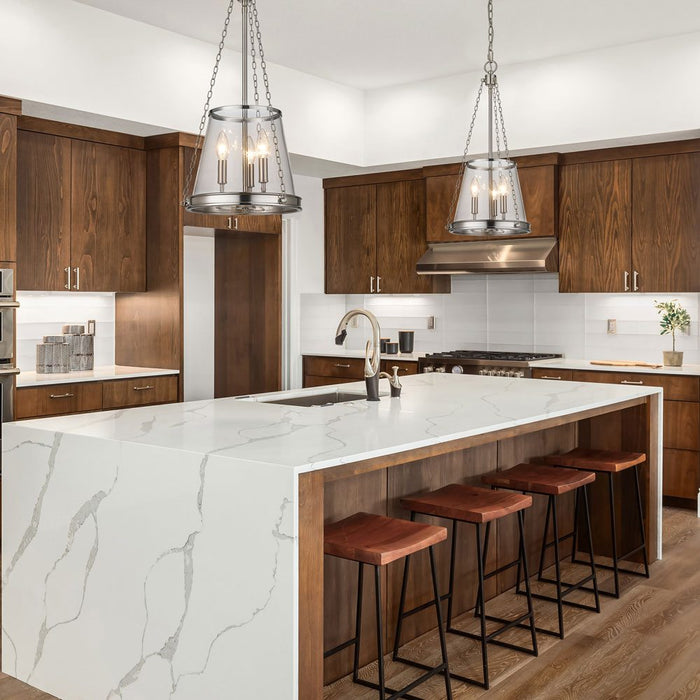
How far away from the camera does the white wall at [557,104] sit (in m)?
5.45

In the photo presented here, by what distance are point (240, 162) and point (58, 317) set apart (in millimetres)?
3274

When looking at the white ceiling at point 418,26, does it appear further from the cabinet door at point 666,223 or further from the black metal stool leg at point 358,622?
the black metal stool leg at point 358,622

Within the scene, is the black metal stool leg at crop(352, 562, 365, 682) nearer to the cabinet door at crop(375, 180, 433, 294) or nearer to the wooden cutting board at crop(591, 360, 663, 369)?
the wooden cutting board at crop(591, 360, 663, 369)

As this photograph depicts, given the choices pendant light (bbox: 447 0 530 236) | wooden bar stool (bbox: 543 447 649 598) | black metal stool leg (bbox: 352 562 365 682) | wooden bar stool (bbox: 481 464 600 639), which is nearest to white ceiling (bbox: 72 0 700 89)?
pendant light (bbox: 447 0 530 236)

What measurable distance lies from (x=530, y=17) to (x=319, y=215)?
3.00 meters

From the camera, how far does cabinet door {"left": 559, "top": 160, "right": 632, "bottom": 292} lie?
597 centimetres

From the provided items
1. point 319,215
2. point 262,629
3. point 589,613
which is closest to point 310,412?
point 262,629

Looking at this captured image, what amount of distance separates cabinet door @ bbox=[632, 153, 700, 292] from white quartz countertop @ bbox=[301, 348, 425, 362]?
191cm

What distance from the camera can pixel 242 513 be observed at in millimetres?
2367

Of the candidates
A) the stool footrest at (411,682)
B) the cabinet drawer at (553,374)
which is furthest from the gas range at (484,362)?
the stool footrest at (411,682)

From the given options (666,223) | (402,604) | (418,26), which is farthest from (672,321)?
(402,604)

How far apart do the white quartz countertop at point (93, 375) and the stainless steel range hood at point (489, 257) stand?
2.29 m

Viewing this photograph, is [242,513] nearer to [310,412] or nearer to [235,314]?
[310,412]

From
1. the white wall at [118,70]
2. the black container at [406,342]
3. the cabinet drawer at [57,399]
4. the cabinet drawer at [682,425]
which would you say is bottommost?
the cabinet drawer at [682,425]
